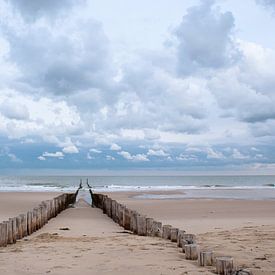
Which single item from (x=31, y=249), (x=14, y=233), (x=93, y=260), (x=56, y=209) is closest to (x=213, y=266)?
(x=93, y=260)

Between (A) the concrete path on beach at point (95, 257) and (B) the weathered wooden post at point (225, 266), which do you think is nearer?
(B) the weathered wooden post at point (225, 266)

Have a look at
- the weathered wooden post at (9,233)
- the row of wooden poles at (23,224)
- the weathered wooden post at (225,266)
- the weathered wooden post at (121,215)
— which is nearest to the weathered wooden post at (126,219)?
the weathered wooden post at (121,215)

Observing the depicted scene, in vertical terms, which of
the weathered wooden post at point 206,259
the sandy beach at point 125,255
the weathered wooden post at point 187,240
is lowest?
the sandy beach at point 125,255

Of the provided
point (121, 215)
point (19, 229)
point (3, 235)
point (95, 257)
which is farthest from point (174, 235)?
point (121, 215)

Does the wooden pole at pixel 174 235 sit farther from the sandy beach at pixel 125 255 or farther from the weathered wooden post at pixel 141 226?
the weathered wooden post at pixel 141 226

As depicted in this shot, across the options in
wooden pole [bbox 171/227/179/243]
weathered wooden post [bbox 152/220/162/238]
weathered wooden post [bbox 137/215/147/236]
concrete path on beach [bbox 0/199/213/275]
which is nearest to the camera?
concrete path on beach [bbox 0/199/213/275]

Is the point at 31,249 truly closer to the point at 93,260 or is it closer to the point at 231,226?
the point at 93,260

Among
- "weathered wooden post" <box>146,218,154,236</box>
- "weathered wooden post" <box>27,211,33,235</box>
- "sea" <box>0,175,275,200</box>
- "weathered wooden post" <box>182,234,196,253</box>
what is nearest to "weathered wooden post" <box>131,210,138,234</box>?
"weathered wooden post" <box>146,218,154,236</box>

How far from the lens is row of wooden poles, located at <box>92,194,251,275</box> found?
6665 millimetres

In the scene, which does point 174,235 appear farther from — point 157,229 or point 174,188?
point 174,188

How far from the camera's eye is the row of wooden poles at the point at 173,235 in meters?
6.66

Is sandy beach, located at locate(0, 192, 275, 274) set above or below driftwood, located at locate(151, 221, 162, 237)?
below

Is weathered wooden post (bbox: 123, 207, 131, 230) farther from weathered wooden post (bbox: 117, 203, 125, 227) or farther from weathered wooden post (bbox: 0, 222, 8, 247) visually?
weathered wooden post (bbox: 0, 222, 8, 247)

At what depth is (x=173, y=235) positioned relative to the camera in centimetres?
1014
